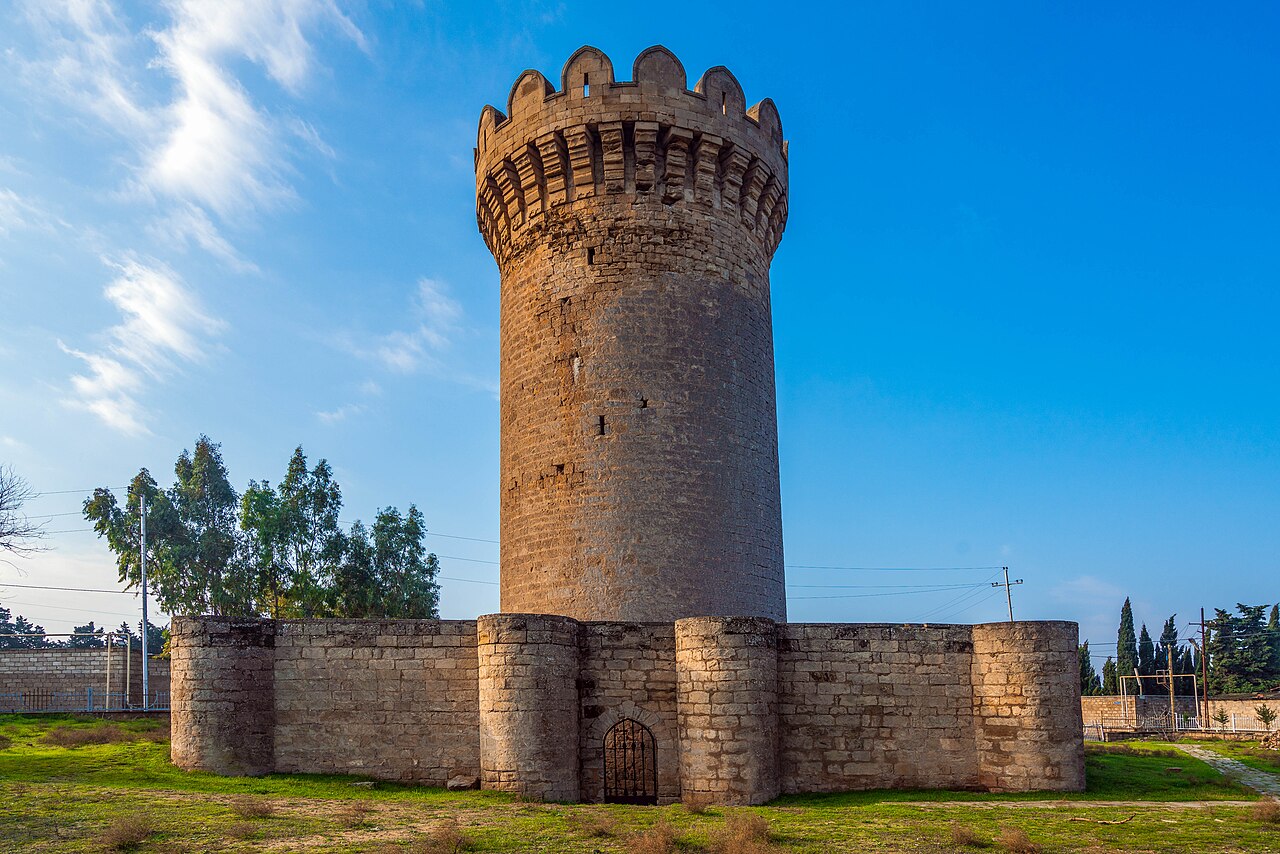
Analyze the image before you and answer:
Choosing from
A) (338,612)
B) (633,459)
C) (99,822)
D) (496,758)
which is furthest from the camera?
(338,612)

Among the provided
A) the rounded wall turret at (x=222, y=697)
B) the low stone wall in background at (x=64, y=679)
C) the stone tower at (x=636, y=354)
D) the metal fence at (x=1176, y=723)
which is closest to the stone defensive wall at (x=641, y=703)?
the rounded wall turret at (x=222, y=697)

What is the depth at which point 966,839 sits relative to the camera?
11.2 m

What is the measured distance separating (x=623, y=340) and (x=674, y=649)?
5958 mm

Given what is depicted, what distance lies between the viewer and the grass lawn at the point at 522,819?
34.3ft

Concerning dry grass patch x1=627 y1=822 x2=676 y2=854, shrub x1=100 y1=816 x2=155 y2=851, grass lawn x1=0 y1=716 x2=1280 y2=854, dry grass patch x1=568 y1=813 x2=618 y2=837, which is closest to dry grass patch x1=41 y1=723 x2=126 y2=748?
grass lawn x1=0 y1=716 x2=1280 y2=854

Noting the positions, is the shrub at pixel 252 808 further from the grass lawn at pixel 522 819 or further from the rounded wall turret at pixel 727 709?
the rounded wall turret at pixel 727 709

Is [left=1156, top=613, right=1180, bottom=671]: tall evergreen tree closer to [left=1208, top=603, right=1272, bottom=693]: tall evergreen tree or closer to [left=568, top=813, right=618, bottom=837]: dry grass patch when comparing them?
A: [left=1208, top=603, right=1272, bottom=693]: tall evergreen tree

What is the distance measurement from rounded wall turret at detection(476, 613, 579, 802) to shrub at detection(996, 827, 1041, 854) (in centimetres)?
591

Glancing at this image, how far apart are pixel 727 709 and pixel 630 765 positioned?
1.95 metres

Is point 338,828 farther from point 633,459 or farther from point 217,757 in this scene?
point 633,459

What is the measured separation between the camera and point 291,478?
1314 inches

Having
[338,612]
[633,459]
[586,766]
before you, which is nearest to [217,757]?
[586,766]

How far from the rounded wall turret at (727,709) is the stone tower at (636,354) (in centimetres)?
275

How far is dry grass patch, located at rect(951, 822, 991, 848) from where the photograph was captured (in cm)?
1108
